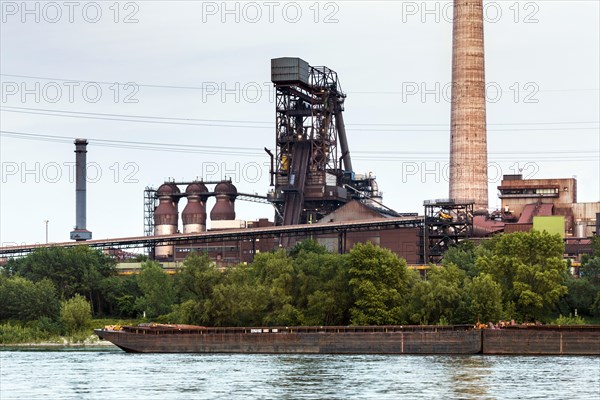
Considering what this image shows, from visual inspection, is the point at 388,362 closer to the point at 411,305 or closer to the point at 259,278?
the point at 411,305

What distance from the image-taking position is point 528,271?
14275cm

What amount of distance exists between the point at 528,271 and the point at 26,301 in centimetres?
6659

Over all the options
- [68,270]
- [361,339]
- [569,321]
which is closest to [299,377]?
[361,339]

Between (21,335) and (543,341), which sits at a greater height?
(543,341)

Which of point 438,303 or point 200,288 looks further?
point 200,288

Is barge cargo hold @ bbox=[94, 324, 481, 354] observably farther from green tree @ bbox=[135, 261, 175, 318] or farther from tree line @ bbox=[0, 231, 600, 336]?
green tree @ bbox=[135, 261, 175, 318]

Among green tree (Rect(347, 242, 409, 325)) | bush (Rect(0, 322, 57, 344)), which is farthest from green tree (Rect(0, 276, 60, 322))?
green tree (Rect(347, 242, 409, 325))

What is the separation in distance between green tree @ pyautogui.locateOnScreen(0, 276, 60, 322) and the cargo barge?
25.0 metres

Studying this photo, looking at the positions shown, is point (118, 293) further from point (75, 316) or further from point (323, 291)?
point (323, 291)

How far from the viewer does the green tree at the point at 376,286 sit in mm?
139500

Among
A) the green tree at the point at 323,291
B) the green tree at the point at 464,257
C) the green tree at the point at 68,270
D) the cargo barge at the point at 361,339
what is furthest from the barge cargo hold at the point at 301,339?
the green tree at the point at 68,270

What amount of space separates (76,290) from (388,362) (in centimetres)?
7709

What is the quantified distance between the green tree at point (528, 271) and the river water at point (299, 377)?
65.3 feet

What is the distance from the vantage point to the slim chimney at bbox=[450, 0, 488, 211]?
7628 inches
